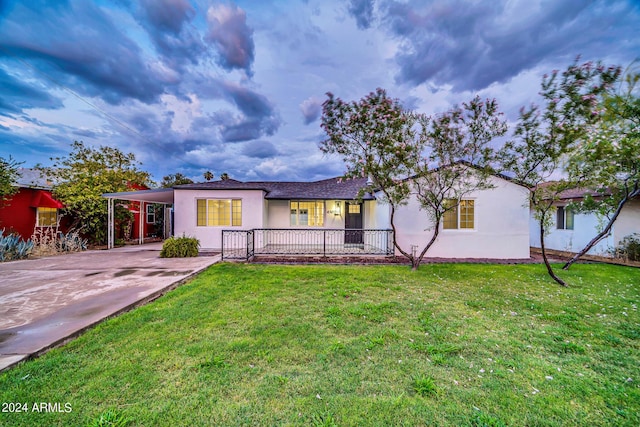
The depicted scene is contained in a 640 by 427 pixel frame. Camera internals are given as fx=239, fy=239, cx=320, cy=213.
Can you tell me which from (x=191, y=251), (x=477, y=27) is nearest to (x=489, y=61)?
(x=477, y=27)

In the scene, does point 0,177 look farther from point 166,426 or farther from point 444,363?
point 444,363

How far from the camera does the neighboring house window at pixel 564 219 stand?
1145cm

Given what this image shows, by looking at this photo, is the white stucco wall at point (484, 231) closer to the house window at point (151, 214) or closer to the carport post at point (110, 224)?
the carport post at point (110, 224)

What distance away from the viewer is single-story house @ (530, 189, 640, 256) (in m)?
9.90

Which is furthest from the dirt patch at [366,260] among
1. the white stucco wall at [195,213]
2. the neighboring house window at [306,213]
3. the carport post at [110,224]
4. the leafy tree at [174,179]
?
the leafy tree at [174,179]

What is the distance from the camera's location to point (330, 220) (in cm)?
1373

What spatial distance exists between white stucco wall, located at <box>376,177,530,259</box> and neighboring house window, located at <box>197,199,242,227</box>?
768cm

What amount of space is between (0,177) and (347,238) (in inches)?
557

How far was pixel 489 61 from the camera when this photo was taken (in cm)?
1012

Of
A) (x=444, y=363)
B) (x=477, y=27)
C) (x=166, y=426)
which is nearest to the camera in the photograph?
(x=166, y=426)

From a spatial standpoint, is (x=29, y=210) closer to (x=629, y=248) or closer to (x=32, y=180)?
(x=32, y=180)

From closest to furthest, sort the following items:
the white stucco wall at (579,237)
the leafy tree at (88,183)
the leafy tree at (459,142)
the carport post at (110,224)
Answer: the leafy tree at (459,142) → the white stucco wall at (579,237) → the leafy tree at (88,183) → the carport post at (110,224)

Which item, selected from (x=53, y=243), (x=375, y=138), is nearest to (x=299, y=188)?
(x=375, y=138)

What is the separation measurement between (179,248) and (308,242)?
20.5ft
